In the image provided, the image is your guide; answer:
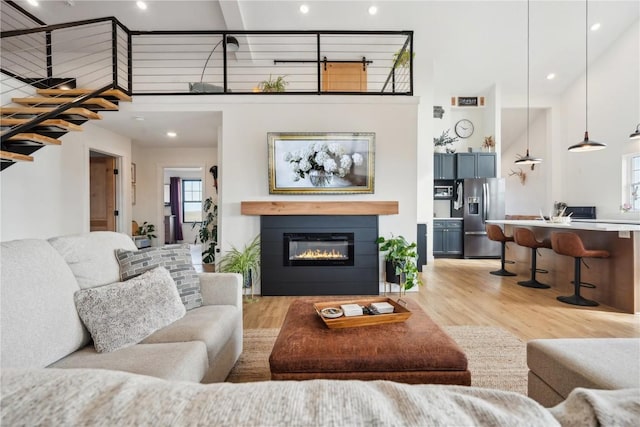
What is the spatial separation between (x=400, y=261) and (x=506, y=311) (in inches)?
A: 46.7

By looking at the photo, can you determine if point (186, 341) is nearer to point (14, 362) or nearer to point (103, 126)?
point (14, 362)

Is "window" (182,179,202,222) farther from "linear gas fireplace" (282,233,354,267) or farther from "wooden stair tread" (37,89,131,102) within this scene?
"linear gas fireplace" (282,233,354,267)

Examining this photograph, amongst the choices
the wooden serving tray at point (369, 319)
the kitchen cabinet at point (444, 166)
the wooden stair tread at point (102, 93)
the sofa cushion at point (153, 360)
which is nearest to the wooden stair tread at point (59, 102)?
the wooden stair tread at point (102, 93)

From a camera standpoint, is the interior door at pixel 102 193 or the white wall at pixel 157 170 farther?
the white wall at pixel 157 170

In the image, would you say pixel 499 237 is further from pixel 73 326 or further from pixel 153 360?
pixel 73 326

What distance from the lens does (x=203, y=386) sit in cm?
46

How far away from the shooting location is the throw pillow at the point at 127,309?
4.53 ft

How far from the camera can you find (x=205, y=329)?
5.15ft

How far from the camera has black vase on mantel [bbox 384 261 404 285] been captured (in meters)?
3.64

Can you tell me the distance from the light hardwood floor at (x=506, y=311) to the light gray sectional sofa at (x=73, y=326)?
1.20 meters

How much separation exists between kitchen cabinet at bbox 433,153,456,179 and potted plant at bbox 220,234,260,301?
465 centimetres

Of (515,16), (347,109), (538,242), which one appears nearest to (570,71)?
(515,16)

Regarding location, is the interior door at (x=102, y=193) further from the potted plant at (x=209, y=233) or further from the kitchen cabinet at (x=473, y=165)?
the kitchen cabinet at (x=473, y=165)

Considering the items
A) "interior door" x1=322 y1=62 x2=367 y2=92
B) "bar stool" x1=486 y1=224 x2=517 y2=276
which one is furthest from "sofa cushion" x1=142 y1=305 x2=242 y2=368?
"interior door" x1=322 y1=62 x2=367 y2=92
